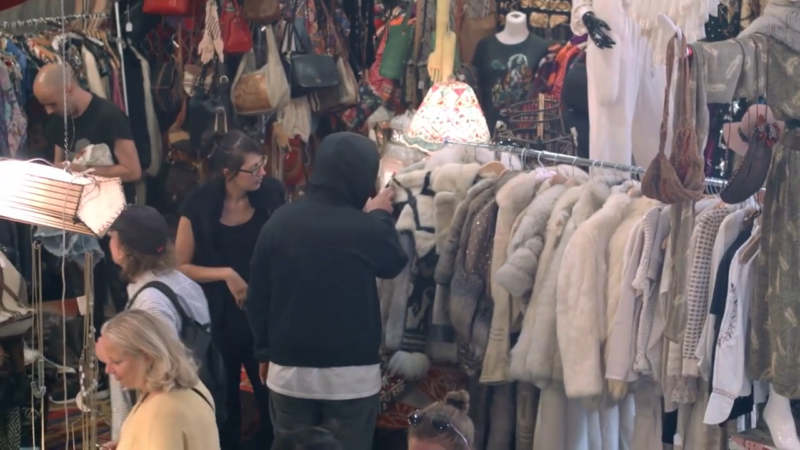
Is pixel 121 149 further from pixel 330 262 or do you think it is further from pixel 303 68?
pixel 330 262

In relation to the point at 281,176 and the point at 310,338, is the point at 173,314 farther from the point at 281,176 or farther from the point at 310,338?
the point at 281,176

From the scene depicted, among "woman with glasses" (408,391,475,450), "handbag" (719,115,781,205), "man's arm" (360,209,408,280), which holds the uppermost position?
"handbag" (719,115,781,205)

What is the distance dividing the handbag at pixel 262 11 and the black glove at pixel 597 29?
204cm

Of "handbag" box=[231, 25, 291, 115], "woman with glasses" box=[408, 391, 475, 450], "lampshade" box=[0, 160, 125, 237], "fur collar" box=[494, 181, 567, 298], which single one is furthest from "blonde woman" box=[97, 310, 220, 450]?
"handbag" box=[231, 25, 291, 115]

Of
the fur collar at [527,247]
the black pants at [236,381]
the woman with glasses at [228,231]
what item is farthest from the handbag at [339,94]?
the fur collar at [527,247]

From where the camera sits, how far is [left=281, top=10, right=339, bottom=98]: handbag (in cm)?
550

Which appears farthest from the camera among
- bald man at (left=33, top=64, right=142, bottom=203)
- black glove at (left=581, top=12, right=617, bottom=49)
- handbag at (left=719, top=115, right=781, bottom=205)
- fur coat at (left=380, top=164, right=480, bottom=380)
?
bald man at (left=33, top=64, right=142, bottom=203)

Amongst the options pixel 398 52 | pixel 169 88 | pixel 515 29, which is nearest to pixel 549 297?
pixel 515 29

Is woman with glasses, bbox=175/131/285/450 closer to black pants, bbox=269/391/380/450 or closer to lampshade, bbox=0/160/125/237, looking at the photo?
black pants, bbox=269/391/380/450

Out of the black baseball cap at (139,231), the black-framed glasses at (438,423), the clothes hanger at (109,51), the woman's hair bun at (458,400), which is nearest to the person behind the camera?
the black-framed glasses at (438,423)

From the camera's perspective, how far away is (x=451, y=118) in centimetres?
423

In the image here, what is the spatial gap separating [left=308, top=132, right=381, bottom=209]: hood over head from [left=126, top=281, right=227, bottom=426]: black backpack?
568 millimetres

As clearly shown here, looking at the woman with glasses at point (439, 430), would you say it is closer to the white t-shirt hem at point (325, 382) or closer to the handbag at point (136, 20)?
the white t-shirt hem at point (325, 382)

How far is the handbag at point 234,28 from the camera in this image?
5398 mm
